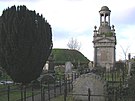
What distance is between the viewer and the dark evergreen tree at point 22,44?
14.8m

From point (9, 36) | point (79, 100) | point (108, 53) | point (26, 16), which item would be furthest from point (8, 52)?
point (108, 53)

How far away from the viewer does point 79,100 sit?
18.2 metres

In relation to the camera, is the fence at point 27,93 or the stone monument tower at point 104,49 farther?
the stone monument tower at point 104,49

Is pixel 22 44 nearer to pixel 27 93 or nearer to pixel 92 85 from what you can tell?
pixel 92 85

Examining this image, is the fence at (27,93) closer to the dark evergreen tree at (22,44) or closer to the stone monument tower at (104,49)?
the dark evergreen tree at (22,44)

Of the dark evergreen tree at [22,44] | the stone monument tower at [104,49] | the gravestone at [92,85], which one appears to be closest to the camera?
the dark evergreen tree at [22,44]

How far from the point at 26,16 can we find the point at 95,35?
3497 cm

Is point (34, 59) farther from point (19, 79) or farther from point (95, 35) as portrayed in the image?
point (95, 35)

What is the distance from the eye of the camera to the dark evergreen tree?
48.6ft

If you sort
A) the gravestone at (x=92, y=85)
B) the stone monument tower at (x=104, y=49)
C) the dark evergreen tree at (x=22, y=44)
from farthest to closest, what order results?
1. the stone monument tower at (x=104, y=49)
2. the gravestone at (x=92, y=85)
3. the dark evergreen tree at (x=22, y=44)

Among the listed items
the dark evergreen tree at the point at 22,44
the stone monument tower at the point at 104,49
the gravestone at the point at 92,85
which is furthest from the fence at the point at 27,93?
the stone monument tower at the point at 104,49

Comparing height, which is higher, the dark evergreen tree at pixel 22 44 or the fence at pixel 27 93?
the dark evergreen tree at pixel 22 44

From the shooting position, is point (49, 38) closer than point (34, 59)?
No

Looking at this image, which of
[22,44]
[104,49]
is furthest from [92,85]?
[104,49]
